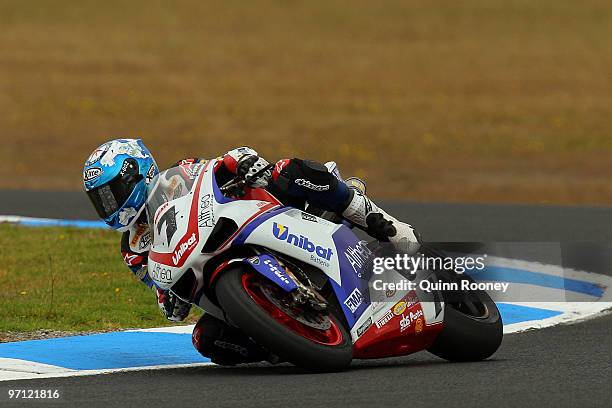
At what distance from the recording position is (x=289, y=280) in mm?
6695

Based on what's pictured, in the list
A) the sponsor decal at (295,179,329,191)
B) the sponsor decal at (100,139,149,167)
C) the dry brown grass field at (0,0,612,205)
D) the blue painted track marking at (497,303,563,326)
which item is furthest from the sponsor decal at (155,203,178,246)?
the dry brown grass field at (0,0,612,205)

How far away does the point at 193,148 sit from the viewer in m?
23.1

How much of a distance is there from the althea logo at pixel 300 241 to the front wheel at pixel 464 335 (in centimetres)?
73

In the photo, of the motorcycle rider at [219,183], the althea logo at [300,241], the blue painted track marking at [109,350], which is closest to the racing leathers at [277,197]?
the motorcycle rider at [219,183]

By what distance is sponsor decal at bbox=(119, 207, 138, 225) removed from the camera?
7.30m

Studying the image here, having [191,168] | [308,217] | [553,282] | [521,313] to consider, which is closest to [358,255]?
[308,217]

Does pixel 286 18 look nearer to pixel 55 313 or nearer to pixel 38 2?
pixel 38 2

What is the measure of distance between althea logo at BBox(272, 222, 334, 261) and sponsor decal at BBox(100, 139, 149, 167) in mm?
888

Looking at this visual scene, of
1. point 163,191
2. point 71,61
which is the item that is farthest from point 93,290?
point 71,61

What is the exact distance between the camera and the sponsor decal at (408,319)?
7215 millimetres

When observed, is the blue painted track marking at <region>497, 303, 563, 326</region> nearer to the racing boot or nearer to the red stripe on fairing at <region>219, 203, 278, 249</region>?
the racing boot

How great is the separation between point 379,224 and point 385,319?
489 millimetres

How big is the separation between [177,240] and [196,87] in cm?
2226

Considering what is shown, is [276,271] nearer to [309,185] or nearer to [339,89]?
[309,185]
